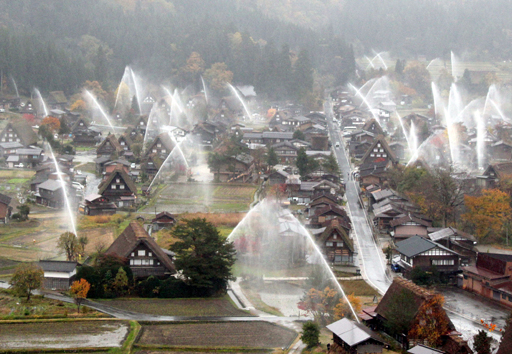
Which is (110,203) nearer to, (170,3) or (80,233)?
(80,233)

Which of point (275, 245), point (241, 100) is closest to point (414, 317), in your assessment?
point (275, 245)

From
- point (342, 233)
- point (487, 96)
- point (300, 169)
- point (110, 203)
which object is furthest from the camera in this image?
point (487, 96)

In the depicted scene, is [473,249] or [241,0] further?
[241,0]

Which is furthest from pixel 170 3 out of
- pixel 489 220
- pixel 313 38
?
pixel 489 220

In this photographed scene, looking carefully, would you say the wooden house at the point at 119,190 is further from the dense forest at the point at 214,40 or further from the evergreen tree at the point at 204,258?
the dense forest at the point at 214,40

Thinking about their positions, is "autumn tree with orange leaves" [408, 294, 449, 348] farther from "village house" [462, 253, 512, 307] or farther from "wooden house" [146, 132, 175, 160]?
"wooden house" [146, 132, 175, 160]

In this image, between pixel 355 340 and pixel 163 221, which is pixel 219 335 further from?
pixel 163 221

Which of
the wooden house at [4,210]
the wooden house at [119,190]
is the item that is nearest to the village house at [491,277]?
the wooden house at [119,190]
